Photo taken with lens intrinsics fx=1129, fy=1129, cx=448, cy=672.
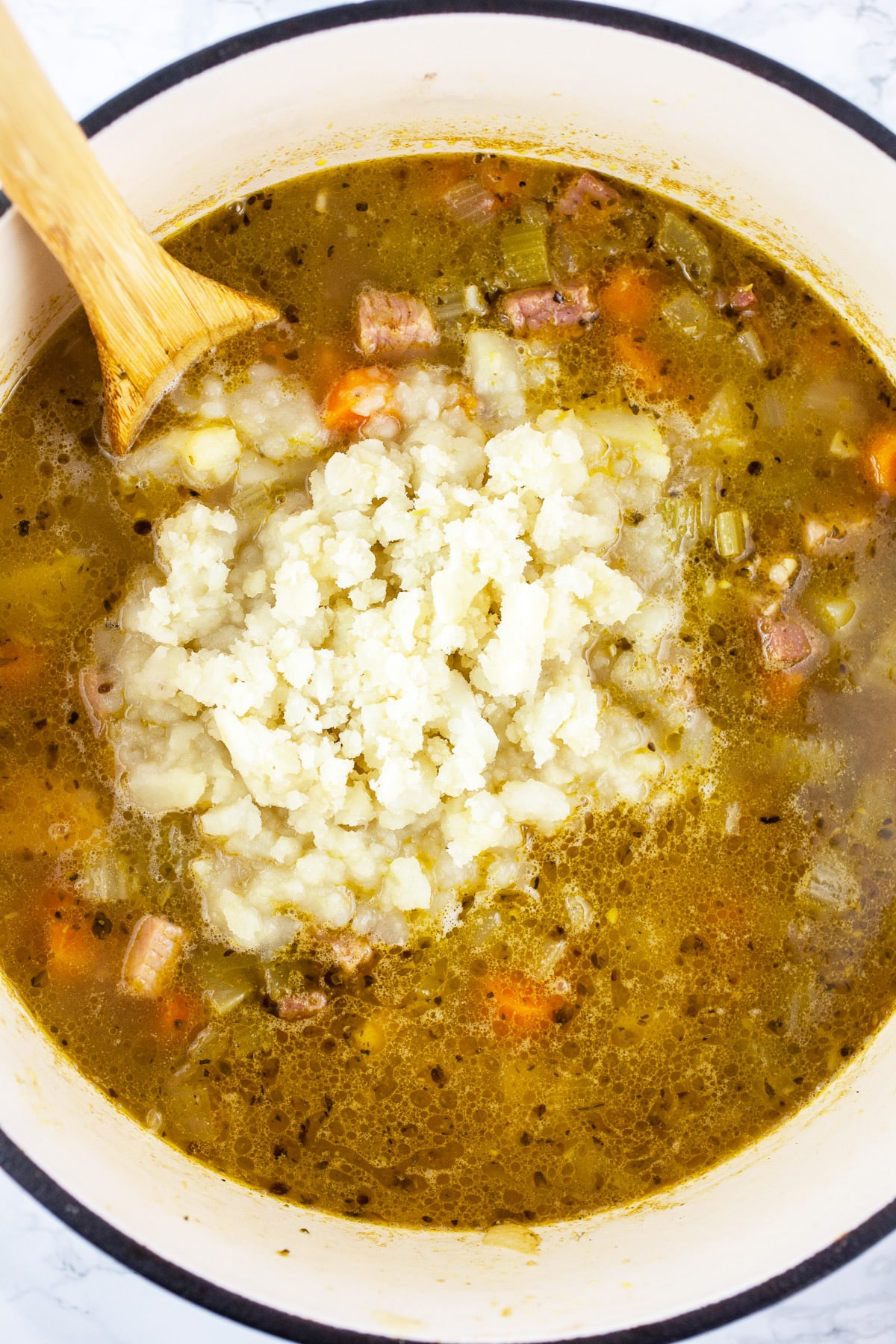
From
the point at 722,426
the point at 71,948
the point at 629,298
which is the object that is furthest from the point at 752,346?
the point at 71,948

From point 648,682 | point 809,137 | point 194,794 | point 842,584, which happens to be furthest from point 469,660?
point 809,137

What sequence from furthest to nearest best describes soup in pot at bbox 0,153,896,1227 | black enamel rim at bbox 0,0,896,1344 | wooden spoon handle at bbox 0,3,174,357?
soup in pot at bbox 0,153,896,1227
black enamel rim at bbox 0,0,896,1344
wooden spoon handle at bbox 0,3,174,357

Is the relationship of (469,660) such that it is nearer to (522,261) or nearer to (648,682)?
(648,682)

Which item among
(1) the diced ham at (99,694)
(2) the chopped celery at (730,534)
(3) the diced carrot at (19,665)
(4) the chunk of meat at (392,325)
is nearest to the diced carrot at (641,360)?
(2) the chopped celery at (730,534)

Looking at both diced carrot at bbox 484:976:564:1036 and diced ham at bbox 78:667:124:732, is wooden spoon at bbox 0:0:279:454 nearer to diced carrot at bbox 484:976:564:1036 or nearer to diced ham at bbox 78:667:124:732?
diced ham at bbox 78:667:124:732

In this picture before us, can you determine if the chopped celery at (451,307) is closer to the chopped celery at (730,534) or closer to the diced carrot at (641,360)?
the diced carrot at (641,360)

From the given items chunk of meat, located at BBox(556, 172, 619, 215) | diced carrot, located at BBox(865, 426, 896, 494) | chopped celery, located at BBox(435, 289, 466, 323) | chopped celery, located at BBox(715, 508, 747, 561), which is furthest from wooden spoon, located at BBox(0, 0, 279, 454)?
diced carrot, located at BBox(865, 426, 896, 494)
